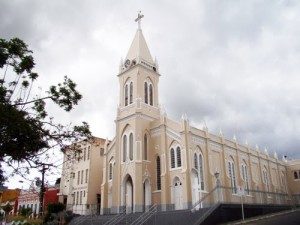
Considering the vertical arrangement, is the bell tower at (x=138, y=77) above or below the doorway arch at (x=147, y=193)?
above

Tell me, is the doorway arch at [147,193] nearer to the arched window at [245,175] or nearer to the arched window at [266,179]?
the arched window at [245,175]

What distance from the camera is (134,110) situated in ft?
125

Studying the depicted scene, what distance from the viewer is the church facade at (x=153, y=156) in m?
34.2

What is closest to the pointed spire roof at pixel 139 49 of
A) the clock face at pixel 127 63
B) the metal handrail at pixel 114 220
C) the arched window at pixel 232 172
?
the clock face at pixel 127 63

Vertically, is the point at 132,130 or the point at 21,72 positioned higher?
the point at 132,130

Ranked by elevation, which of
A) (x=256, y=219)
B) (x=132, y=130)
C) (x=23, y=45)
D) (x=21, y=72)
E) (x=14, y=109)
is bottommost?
(x=256, y=219)

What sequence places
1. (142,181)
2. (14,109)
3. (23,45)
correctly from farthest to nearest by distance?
(142,181), (23,45), (14,109)

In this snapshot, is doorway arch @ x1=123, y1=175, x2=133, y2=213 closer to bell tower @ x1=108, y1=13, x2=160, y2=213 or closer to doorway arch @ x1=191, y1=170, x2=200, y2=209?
bell tower @ x1=108, y1=13, x2=160, y2=213

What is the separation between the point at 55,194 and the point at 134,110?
2096 cm

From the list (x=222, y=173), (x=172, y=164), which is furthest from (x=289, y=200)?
(x=172, y=164)

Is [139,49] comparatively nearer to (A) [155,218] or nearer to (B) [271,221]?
(A) [155,218]

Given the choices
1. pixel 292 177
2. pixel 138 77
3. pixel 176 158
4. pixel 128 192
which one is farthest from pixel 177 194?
pixel 292 177

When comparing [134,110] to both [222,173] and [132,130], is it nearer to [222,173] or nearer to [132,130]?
[132,130]

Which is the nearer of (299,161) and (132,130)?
(132,130)
